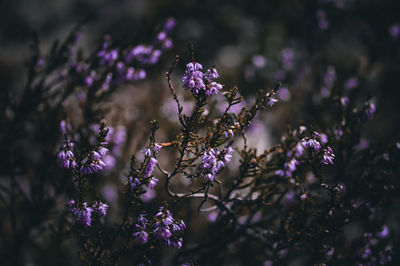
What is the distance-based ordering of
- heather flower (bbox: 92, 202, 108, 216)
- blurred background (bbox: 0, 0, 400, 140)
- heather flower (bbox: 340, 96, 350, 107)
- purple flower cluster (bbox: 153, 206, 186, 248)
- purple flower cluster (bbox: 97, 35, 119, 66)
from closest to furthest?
purple flower cluster (bbox: 153, 206, 186, 248) < heather flower (bbox: 92, 202, 108, 216) < heather flower (bbox: 340, 96, 350, 107) < purple flower cluster (bbox: 97, 35, 119, 66) < blurred background (bbox: 0, 0, 400, 140)

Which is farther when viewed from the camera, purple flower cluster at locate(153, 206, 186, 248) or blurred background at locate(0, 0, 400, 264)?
blurred background at locate(0, 0, 400, 264)

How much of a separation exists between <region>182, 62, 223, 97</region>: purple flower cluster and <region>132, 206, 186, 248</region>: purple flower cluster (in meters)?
Result: 0.78

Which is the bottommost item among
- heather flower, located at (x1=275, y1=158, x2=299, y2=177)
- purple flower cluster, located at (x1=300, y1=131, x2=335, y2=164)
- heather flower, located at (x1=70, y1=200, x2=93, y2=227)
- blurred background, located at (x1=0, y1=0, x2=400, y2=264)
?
heather flower, located at (x1=70, y1=200, x2=93, y2=227)

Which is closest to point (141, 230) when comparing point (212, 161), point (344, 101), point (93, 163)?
point (93, 163)

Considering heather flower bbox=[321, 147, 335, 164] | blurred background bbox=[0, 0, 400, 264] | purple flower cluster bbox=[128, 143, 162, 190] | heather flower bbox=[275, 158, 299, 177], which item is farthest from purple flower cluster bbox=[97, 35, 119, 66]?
blurred background bbox=[0, 0, 400, 264]

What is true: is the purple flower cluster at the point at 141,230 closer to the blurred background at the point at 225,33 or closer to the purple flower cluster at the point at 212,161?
the purple flower cluster at the point at 212,161

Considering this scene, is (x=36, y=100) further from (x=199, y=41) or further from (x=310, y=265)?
(x=199, y=41)

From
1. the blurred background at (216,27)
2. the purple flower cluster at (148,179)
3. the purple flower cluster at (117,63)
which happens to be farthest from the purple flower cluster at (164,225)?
the blurred background at (216,27)

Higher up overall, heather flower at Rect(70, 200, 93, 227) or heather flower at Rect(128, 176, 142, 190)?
heather flower at Rect(128, 176, 142, 190)

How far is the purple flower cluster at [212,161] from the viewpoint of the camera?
1780 millimetres

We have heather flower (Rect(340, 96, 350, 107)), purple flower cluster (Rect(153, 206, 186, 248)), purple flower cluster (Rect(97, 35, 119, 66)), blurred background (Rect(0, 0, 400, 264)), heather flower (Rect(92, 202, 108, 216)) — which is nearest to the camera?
purple flower cluster (Rect(153, 206, 186, 248))

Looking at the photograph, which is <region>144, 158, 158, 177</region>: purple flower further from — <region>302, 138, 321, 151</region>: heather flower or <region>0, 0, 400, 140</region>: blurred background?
<region>0, 0, 400, 140</region>: blurred background

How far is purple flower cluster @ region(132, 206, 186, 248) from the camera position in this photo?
1743 mm

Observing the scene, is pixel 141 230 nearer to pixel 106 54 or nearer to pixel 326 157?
pixel 326 157
